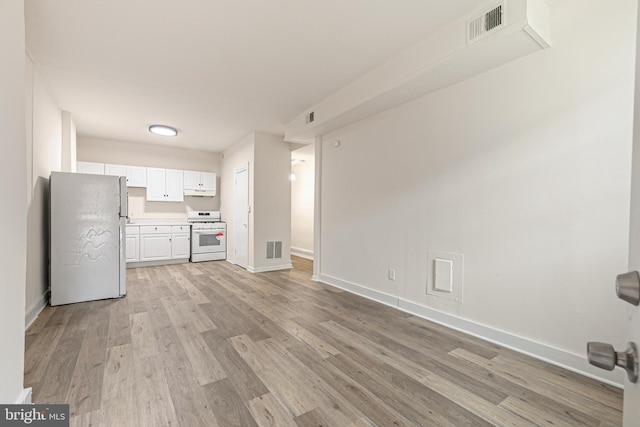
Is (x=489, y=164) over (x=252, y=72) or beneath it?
beneath

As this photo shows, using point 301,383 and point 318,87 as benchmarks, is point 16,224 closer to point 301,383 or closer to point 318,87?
point 301,383

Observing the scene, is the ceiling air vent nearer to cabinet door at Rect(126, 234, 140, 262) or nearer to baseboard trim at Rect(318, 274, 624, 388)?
baseboard trim at Rect(318, 274, 624, 388)

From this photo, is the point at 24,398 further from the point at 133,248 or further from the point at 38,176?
the point at 133,248

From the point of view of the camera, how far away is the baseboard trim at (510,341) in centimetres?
194

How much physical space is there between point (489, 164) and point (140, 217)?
6724 millimetres

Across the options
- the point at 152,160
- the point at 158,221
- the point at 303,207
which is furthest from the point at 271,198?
the point at 152,160

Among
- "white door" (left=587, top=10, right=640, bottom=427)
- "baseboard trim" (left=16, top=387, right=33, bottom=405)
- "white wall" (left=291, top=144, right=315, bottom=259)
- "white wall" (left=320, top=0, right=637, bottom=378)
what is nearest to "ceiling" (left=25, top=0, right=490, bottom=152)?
"white wall" (left=320, top=0, right=637, bottom=378)

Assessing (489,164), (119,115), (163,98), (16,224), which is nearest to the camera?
(16,224)

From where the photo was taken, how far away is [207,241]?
6.25 m

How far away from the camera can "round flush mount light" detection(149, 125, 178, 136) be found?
495cm

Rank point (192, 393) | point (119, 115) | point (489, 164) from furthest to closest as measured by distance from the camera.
→ point (119, 115) → point (489, 164) → point (192, 393)

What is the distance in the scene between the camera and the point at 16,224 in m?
1.46

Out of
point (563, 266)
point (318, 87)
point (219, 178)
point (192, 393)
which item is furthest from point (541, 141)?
point (219, 178)

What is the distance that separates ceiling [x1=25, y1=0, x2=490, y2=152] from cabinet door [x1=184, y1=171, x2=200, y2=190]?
2.39 meters
